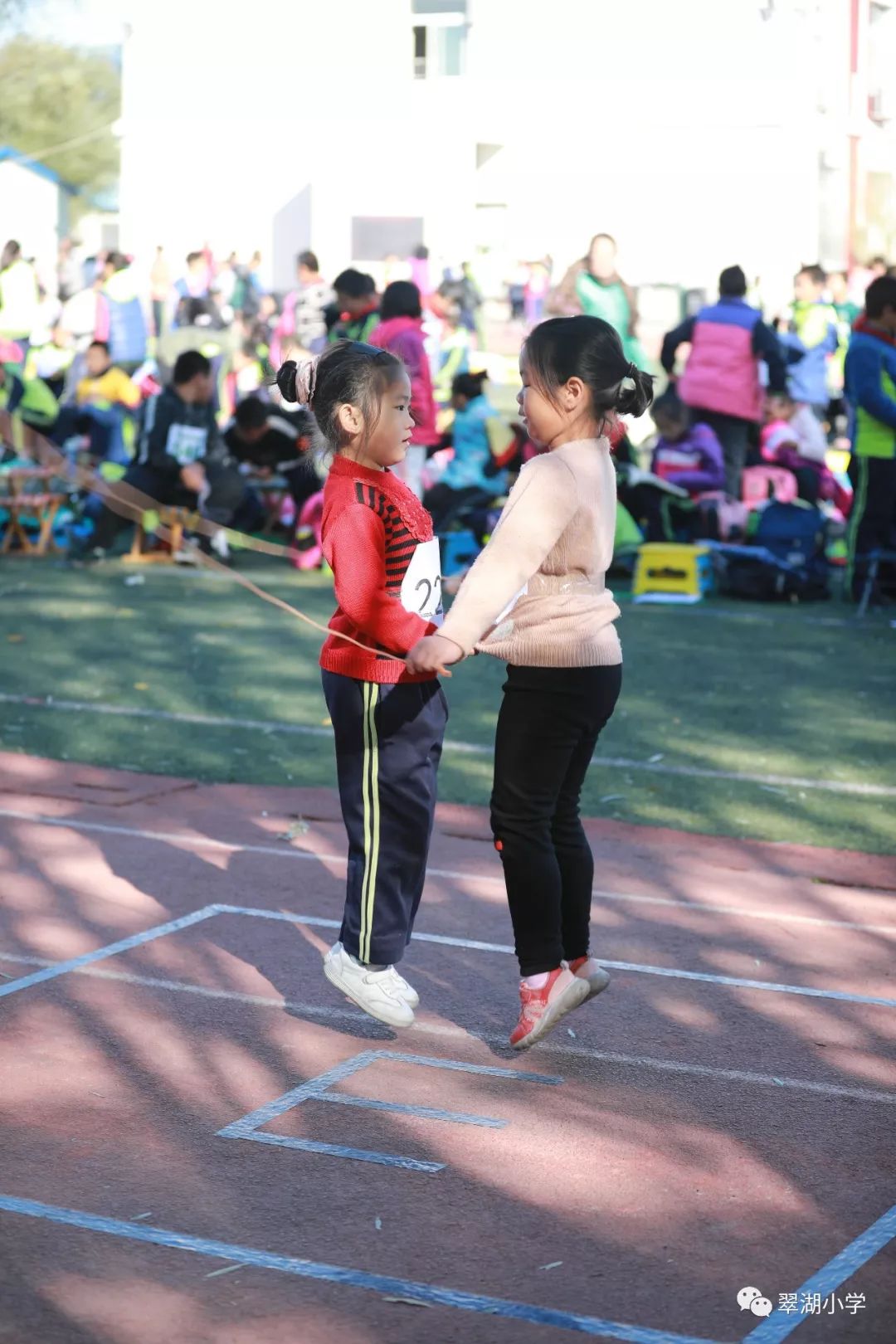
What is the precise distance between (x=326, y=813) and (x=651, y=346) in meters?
22.9

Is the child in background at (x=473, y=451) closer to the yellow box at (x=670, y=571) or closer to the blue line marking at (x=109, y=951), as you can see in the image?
the yellow box at (x=670, y=571)

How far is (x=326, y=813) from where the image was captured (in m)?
→ 7.09

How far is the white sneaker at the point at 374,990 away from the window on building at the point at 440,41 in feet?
136

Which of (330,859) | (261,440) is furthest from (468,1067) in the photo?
(261,440)

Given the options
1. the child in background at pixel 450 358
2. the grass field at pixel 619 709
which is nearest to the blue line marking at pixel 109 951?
the grass field at pixel 619 709

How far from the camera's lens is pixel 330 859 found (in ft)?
21.4

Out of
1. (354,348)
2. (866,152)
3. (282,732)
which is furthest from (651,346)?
(354,348)

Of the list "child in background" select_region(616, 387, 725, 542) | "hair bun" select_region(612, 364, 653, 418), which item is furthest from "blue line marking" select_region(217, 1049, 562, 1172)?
"child in background" select_region(616, 387, 725, 542)

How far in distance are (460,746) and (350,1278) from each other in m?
5.10

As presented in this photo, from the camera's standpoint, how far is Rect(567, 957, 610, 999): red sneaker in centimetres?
479

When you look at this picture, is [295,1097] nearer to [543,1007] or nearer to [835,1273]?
[543,1007]

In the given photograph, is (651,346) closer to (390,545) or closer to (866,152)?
(866,152)

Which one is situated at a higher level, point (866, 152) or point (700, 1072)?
point (866, 152)

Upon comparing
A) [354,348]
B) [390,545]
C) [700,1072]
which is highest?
[354,348]
